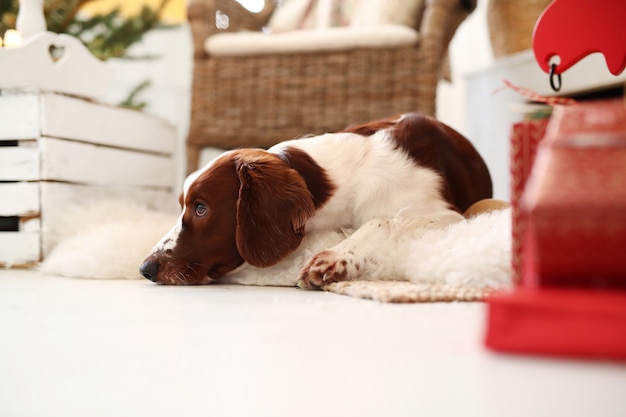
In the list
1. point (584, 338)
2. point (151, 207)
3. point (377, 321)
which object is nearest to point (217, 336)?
point (377, 321)

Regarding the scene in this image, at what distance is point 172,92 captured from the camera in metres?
4.66

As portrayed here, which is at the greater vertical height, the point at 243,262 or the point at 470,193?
the point at 470,193

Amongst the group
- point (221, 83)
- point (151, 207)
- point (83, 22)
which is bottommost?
point (151, 207)

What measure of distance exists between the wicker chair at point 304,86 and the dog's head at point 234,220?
1258 millimetres

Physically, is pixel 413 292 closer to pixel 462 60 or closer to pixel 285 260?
pixel 285 260

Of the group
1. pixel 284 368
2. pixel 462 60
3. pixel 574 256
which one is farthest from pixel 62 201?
pixel 462 60

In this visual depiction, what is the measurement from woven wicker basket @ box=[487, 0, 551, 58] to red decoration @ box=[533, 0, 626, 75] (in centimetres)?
180

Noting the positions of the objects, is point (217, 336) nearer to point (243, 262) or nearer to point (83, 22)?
point (243, 262)

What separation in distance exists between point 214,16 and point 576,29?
2.24 metres

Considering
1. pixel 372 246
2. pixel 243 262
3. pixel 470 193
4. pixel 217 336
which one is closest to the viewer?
pixel 217 336

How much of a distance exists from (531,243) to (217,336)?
45 cm

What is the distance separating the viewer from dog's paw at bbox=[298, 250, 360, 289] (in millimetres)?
1447

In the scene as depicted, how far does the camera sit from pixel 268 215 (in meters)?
1.49

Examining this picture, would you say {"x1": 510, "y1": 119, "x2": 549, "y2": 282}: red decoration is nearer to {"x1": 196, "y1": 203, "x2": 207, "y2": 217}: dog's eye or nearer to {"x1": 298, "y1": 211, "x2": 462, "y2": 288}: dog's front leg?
{"x1": 298, "y1": 211, "x2": 462, "y2": 288}: dog's front leg
